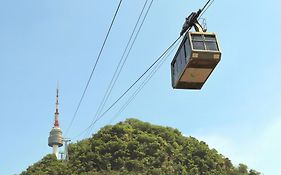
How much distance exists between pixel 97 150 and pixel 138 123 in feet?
36.5

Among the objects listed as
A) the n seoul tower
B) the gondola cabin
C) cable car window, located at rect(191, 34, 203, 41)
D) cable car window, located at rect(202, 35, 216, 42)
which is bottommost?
the gondola cabin

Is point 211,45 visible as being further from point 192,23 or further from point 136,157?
point 136,157

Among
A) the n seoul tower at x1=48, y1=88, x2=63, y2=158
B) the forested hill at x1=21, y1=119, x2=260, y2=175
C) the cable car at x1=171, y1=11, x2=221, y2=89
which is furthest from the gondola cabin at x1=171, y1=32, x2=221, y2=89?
the n seoul tower at x1=48, y1=88, x2=63, y2=158

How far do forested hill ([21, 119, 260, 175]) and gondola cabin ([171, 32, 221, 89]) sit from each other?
1940 inches

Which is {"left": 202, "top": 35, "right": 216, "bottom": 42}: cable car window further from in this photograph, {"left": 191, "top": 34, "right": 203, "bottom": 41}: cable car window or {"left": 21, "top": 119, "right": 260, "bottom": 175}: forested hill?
{"left": 21, "top": 119, "right": 260, "bottom": 175}: forested hill

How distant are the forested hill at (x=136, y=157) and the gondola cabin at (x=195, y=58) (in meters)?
49.3

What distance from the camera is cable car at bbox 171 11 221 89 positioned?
39.1 feet

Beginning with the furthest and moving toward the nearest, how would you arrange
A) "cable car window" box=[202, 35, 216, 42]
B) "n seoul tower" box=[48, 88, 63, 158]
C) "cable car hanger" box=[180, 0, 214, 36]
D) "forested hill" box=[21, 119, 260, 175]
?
"n seoul tower" box=[48, 88, 63, 158] < "forested hill" box=[21, 119, 260, 175] < "cable car window" box=[202, 35, 216, 42] < "cable car hanger" box=[180, 0, 214, 36]

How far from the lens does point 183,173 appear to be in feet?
211

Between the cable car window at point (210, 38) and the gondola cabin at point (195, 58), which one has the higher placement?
the cable car window at point (210, 38)

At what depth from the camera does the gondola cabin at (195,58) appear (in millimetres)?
12008

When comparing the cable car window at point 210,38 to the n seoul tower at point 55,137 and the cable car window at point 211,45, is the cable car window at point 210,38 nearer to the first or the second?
the cable car window at point 211,45

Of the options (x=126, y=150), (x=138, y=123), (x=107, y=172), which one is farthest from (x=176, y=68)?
(x=138, y=123)

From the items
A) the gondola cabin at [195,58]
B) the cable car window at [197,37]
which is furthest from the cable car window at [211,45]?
the cable car window at [197,37]
